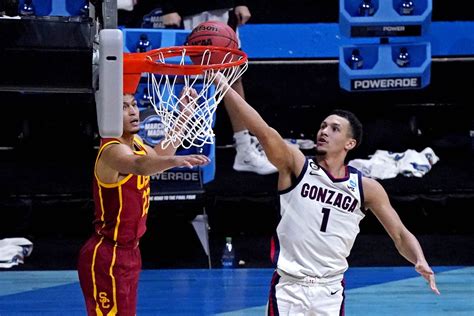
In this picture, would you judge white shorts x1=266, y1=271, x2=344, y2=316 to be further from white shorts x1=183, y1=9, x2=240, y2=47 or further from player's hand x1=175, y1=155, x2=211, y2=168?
white shorts x1=183, y1=9, x2=240, y2=47

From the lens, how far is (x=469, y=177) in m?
9.95

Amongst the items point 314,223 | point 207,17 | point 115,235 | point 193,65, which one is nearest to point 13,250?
point 207,17

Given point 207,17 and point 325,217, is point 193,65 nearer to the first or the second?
point 325,217

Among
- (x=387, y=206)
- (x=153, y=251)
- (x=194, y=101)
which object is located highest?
(x=194, y=101)

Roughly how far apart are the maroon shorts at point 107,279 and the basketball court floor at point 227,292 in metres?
1.71

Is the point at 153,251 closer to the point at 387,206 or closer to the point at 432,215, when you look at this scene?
the point at 432,215

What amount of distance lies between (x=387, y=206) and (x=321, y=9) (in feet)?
16.7

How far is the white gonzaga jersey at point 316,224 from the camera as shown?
6051mm

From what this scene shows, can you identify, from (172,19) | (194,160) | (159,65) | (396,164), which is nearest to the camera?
(194,160)

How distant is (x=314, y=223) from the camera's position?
6.09m

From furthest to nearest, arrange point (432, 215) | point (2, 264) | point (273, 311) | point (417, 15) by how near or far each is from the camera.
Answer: point (417, 15), point (432, 215), point (2, 264), point (273, 311)

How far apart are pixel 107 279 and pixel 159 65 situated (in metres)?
1.31

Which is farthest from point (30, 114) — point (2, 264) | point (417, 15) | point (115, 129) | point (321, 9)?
point (115, 129)

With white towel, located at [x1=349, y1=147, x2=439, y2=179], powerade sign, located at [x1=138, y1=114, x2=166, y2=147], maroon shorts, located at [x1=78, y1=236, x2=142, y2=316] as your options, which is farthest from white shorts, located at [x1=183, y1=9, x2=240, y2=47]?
maroon shorts, located at [x1=78, y1=236, x2=142, y2=316]
